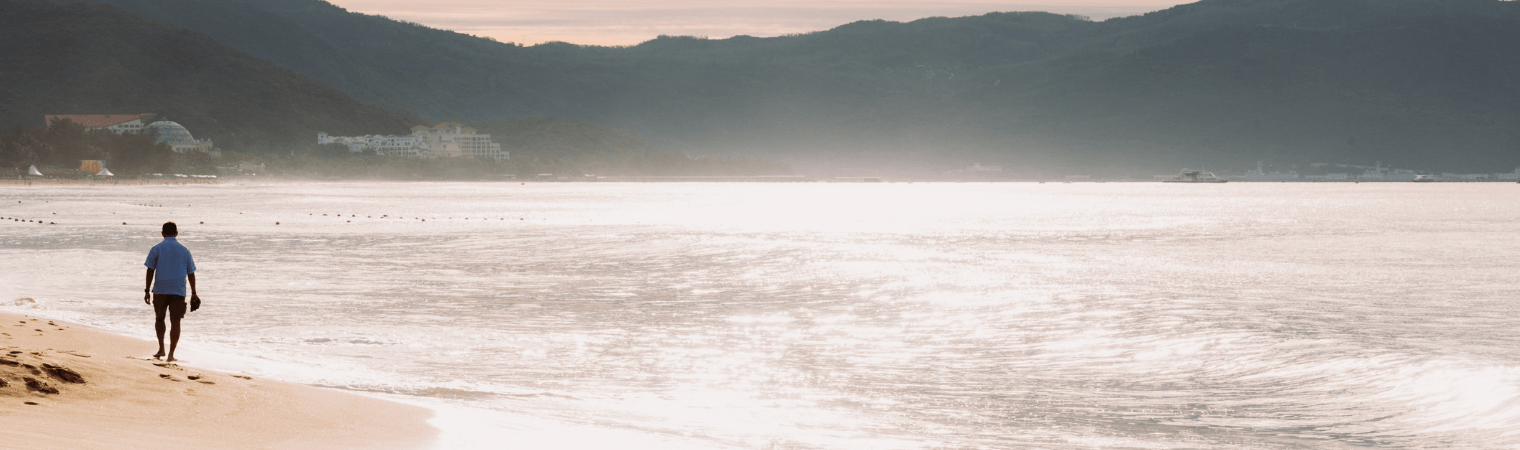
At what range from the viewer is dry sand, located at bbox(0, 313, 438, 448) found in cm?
1141

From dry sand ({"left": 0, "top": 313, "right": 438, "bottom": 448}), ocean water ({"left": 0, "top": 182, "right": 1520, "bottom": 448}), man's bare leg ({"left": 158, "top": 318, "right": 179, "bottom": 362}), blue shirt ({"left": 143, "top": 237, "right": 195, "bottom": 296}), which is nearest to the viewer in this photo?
dry sand ({"left": 0, "top": 313, "right": 438, "bottom": 448})

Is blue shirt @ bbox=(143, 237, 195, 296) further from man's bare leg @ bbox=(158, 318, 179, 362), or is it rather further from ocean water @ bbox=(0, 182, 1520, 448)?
ocean water @ bbox=(0, 182, 1520, 448)

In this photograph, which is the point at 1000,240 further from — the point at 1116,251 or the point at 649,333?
the point at 649,333

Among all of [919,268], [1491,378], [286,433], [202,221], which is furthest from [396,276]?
[202,221]

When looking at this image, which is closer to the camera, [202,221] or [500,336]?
[500,336]

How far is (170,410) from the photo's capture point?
13.1 meters

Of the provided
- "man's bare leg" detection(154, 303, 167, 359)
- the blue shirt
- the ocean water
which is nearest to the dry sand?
the ocean water

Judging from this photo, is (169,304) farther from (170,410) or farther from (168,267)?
(170,410)

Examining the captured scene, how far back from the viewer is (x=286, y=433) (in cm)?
1279

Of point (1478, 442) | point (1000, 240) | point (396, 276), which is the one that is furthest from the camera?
point (1000, 240)

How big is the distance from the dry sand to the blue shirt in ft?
5.44

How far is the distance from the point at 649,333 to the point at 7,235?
46.1 metres

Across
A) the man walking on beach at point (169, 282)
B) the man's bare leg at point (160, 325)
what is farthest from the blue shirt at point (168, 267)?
the man's bare leg at point (160, 325)

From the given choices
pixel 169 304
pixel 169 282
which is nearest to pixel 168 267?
pixel 169 282
